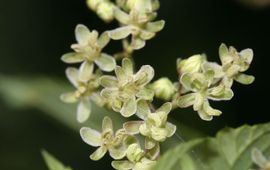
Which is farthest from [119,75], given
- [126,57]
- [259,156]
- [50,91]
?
[50,91]

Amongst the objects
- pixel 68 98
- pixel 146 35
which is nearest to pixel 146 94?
pixel 146 35

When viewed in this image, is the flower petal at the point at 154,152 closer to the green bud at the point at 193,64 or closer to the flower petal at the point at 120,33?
the green bud at the point at 193,64

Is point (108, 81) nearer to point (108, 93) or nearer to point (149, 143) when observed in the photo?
point (108, 93)

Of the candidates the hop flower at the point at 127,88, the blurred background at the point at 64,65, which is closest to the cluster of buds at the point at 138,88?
the hop flower at the point at 127,88

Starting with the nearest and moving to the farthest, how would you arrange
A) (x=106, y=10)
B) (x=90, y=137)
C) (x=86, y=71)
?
(x=90, y=137) < (x=86, y=71) < (x=106, y=10)

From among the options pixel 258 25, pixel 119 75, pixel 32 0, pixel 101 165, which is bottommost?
pixel 101 165

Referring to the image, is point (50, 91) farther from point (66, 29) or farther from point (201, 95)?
point (201, 95)
